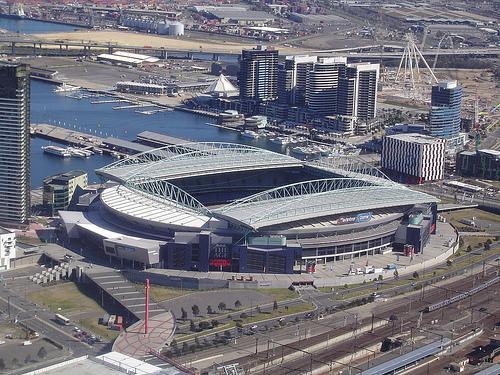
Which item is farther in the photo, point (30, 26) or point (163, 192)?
point (30, 26)

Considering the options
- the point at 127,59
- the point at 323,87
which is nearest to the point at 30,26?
the point at 127,59

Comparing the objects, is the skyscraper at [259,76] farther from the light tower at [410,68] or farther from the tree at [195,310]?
the tree at [195,310]

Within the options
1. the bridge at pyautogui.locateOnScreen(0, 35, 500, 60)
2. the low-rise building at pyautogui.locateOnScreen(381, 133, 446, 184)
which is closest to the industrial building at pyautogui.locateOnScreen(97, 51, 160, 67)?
the bridge at pyautogui.locateOnScreen(0, 35, 500, 60)

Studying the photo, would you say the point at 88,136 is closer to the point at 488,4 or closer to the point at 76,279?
the point at 76,279

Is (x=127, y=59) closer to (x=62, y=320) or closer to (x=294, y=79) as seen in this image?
(x=294, y=79)

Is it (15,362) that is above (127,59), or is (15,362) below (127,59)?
below

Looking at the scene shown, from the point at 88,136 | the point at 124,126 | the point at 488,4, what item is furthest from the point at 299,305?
the point at 488,4

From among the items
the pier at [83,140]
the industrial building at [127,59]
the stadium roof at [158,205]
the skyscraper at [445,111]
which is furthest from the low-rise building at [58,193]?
the industrial building at [127,59]
